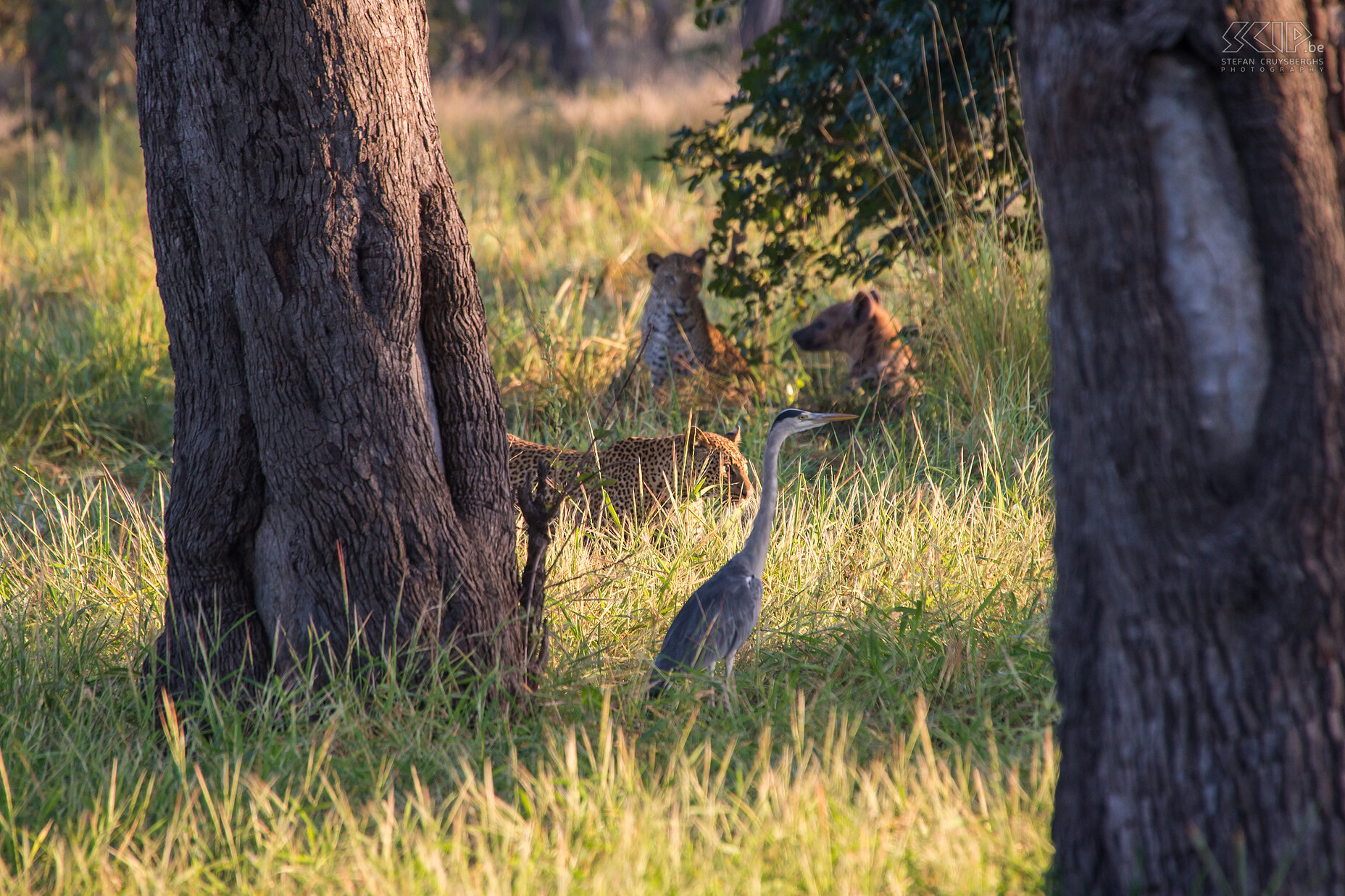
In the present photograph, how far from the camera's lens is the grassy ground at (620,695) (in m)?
2.43

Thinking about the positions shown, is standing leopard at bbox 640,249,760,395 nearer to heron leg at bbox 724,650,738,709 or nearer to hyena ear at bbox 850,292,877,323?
hyena ear at bbox 850,292,877,323

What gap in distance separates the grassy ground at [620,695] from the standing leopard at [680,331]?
8.1 inches

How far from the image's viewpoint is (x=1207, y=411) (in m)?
1.99

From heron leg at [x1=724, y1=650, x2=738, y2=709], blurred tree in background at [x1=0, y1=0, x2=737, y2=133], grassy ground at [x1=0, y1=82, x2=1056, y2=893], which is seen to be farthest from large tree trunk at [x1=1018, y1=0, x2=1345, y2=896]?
blurred tree in background at [x1=0, y1=0, x2=737, y2=133]

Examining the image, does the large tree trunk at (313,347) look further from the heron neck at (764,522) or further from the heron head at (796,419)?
the heron head at (796,419)

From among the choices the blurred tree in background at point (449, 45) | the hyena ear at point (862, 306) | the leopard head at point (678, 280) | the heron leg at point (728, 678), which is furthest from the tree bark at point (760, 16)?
the heron leg at point (728, 678)

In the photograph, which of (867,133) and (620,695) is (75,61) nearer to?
(867,133)

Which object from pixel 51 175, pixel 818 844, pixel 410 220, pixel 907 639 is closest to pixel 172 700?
pixel 410 220

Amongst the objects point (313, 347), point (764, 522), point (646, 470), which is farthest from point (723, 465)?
point (313, 347)

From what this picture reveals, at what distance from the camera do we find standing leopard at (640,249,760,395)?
6.16m

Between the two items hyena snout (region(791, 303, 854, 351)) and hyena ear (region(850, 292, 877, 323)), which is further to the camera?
hyena snout (region(791, 303, 854, 351))

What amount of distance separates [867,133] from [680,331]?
1.42m

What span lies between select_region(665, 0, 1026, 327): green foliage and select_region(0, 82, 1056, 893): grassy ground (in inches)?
15.2

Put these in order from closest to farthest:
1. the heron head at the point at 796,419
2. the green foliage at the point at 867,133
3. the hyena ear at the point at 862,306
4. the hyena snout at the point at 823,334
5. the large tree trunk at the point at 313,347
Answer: the large tree trunk at the point at 313,347 → the heron head at the point at 796,419 → the green foliage at the point at 867,133 → the hyena ear at the point at 862,306 → the hyena snout at the point at 823,334
